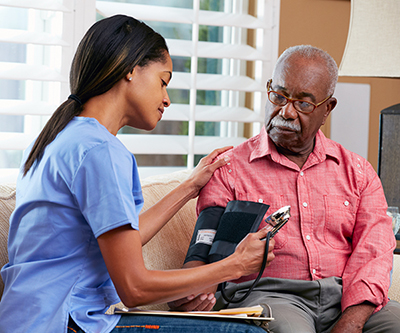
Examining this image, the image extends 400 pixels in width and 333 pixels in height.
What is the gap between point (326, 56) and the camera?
1.61 meters

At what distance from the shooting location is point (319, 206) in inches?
60.8

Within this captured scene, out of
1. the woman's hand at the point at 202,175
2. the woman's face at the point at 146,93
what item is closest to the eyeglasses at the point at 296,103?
the woman's hand at the point at 202,175

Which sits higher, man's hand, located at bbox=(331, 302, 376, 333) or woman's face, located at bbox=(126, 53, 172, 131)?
woman's face, located at bbox=(126, 53, 172, 131)

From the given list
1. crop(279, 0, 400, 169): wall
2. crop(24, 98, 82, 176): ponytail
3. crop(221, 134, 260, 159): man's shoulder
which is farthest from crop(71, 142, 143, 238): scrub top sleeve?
crop(279, 0, 400, 169): wall

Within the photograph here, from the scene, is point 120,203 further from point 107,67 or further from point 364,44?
point 364,44

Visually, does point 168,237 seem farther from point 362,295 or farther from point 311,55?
point 311,55

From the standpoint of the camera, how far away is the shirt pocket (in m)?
1.54

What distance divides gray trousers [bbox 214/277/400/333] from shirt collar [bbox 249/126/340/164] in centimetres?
40

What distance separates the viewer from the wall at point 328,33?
248 cm

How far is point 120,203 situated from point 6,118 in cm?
140

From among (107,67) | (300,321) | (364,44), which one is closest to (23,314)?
(107,67)

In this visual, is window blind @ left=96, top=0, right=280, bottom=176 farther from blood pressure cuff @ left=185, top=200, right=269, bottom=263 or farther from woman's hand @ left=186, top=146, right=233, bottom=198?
blood pressure cuff @ left=185, top=200, right=269, bottom=263

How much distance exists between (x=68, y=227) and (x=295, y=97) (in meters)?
0.88

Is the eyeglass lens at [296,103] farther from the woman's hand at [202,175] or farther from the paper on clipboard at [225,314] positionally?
the paper on clipboard at [225,314]
